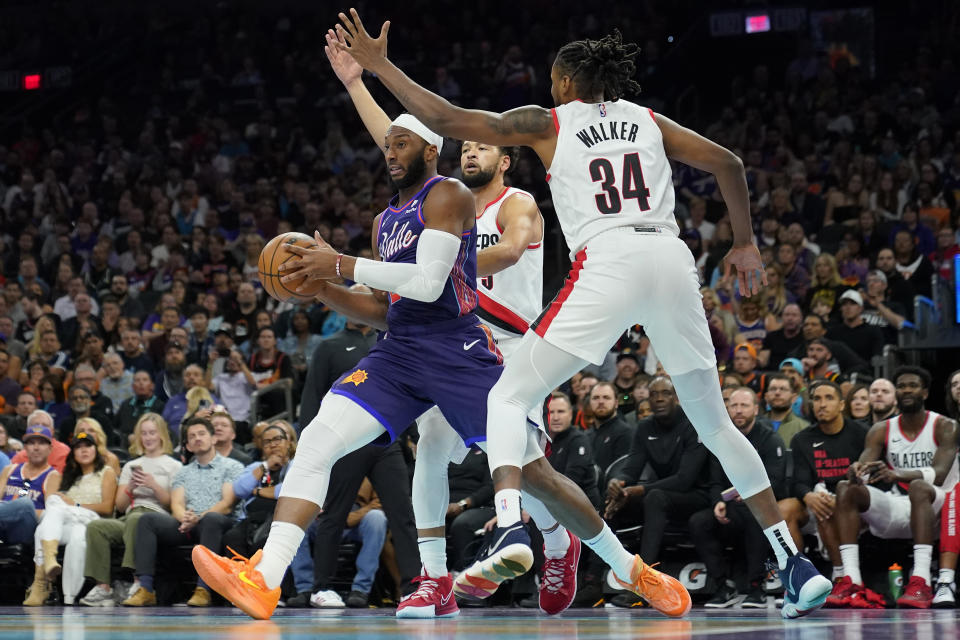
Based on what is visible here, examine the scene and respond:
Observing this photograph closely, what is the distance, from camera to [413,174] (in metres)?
5.81

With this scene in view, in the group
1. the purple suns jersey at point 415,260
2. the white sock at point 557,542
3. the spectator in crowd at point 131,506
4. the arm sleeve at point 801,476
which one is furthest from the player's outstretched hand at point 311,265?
the spectator in crowd at point 131,506

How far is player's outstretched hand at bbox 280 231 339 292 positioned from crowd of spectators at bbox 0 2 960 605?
3.46 m

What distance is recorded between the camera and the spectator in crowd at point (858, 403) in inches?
374

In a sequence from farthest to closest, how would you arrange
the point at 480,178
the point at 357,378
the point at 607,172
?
the point at 480,178, the point at 357,378, the point at 607,172

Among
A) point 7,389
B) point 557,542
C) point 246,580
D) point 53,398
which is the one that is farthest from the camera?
point 7,389

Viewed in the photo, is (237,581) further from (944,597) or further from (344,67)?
(944,597)

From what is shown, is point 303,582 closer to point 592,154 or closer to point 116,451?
point 116,451

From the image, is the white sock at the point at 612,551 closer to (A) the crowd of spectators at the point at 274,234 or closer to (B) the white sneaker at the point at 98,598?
(A) the crowd of spectators at the point at 274,234

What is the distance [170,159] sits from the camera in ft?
64.7

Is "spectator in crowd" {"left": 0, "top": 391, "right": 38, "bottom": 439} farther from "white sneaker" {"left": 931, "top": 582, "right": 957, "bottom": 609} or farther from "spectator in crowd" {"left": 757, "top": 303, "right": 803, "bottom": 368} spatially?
"white sneaker" {"left": 931, "top": 582, "right": 957, "bottom": 609}

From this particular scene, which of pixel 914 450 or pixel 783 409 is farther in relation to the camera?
pixel 783 409

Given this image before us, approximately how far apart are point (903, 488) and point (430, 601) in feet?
13.0

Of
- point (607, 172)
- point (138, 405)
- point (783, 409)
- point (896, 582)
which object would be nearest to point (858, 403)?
point (783, 409)

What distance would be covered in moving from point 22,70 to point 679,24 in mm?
11898
